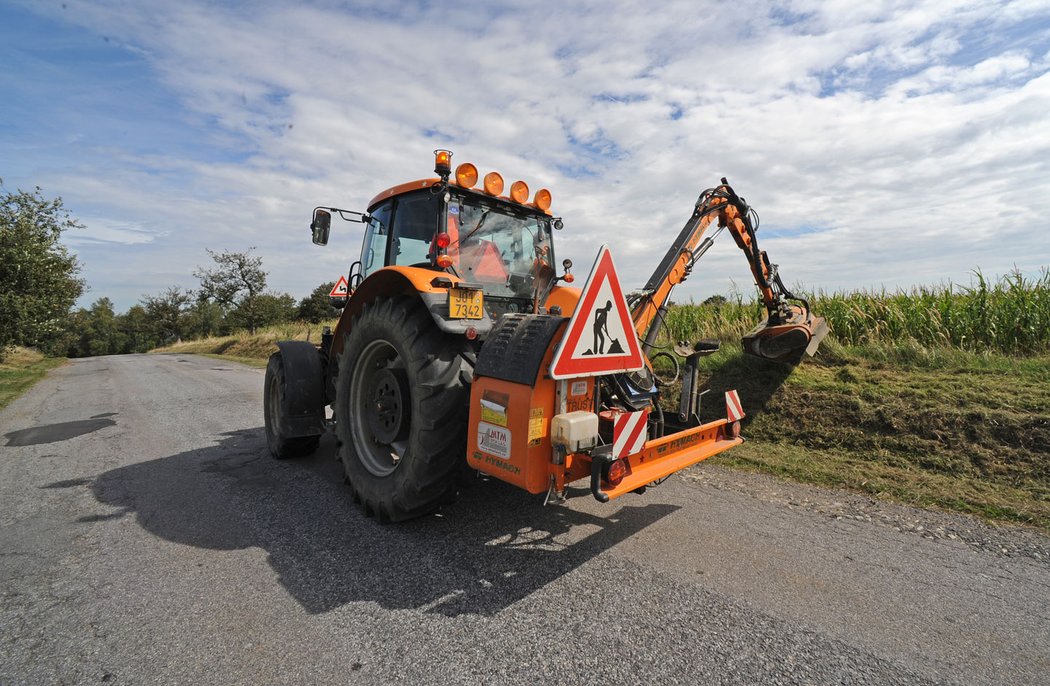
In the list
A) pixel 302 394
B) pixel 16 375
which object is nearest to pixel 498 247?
pixel 302 394

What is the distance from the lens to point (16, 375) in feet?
46.6

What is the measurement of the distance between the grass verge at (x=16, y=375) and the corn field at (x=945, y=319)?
1350cm

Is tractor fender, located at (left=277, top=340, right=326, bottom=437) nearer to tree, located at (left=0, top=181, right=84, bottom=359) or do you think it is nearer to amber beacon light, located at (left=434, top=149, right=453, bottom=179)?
amber beacon light, located at (left=434, top=149, right=453, bottom=179)

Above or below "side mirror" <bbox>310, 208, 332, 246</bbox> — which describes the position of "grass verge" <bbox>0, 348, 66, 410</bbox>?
below

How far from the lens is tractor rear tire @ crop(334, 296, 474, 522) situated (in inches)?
116

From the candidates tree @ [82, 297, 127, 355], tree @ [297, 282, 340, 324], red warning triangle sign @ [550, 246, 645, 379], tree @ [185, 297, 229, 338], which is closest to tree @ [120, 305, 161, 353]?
tree @ [82, 297, 127, 355]

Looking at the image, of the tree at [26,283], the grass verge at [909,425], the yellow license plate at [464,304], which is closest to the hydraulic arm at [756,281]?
the grass verge at [909,425]

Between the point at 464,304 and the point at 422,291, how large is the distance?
0.27m

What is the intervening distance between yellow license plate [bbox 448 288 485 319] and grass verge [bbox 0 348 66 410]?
10.3 meters

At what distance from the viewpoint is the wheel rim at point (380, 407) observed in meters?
3.59

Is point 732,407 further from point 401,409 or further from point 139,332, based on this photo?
point 139,332

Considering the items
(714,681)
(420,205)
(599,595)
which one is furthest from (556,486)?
(420,205)

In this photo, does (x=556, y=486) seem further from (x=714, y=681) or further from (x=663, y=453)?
(x=714, y=681)

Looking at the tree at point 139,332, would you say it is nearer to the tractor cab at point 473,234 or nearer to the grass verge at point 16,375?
the grass verge at point 16,375
